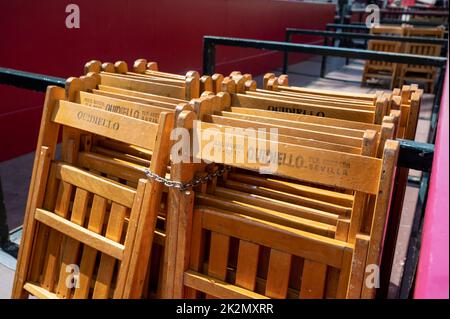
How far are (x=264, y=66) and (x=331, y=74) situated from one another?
5.07 ft

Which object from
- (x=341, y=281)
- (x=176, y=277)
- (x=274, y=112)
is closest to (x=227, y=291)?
(x=176, y=277)

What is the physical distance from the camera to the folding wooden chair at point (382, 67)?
306 inches

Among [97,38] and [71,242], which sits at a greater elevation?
[97,38]

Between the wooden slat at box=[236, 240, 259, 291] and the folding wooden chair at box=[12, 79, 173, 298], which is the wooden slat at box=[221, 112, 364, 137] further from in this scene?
the wooden slat at box=[236, 240, 259, 291]

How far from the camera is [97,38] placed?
4613mm

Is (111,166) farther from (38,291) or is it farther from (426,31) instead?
(426,31)

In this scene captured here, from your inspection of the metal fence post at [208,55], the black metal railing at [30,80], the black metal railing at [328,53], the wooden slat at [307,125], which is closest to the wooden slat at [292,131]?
the wooden slat at [307,125]

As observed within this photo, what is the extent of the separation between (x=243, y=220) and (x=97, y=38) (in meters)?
Result: 3.82

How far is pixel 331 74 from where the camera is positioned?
9508 millimetres

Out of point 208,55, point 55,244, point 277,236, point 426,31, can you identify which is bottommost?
point 55,244

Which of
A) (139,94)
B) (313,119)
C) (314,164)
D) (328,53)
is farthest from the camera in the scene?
(328,53)

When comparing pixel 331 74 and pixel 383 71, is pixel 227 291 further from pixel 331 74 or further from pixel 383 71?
pixel 331 74

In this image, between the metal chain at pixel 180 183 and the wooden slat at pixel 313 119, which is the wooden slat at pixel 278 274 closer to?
the metal chain at pixel 180 183

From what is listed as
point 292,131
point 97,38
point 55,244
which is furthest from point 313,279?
point 97,38
